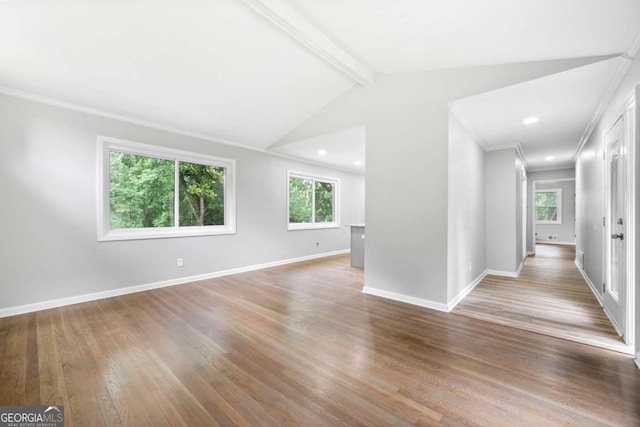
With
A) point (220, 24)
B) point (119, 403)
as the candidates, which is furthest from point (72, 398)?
point (220, 24)

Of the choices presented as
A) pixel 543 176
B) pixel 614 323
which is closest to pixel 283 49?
pixel 614 323

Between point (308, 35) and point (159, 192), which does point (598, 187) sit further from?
point (159, 192)

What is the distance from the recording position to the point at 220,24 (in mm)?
2453

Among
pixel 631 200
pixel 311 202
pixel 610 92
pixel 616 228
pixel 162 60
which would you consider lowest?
pixel 616 228

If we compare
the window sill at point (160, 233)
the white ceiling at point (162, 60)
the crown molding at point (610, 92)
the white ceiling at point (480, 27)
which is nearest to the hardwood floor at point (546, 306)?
the crown molding at point (610, 92)

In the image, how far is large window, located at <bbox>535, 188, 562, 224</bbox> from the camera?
8.80m

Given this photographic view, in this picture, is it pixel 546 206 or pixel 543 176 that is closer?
pixel 543 176

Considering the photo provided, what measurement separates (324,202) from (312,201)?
502 mm

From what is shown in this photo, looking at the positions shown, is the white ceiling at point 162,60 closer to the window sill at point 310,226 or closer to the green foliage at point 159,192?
the green foliage at point 159,192

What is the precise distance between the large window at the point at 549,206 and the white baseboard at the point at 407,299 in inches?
352

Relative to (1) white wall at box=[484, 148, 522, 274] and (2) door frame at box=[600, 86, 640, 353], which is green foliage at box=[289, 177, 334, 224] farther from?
(2) door frame at box=[600, 86, 640, 353]

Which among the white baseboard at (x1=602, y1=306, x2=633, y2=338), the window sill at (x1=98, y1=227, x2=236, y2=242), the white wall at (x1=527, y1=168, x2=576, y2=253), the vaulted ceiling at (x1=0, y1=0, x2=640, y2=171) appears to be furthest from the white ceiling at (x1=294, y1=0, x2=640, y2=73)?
the white wall at (x1=527, y1=168, x2=576, y2=253)

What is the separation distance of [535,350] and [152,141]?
5.10 metres

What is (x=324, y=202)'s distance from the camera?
7086 mm
